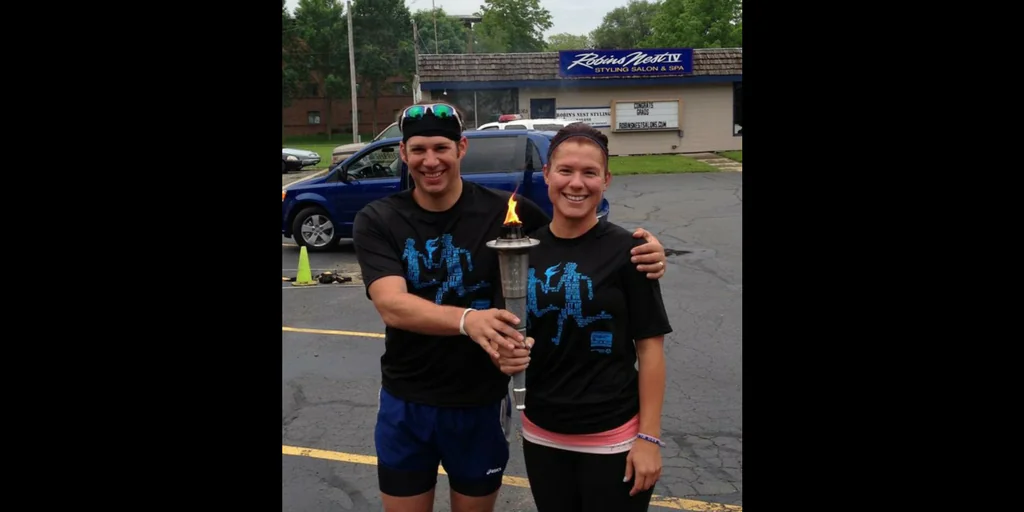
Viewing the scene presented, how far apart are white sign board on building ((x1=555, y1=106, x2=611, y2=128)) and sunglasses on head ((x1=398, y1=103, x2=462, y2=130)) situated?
2619 cm

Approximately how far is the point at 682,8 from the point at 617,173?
3217 cm

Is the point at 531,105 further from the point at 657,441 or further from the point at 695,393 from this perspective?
the point at 657,441

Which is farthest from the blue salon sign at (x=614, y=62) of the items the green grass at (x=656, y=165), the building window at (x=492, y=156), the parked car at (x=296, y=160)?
the building window at (x=492, y=156)

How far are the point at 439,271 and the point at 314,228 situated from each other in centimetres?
1012

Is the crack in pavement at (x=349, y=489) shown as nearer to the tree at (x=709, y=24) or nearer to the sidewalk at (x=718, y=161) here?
the sidewalk at (x=718, y=161)

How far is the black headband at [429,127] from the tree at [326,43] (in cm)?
5770

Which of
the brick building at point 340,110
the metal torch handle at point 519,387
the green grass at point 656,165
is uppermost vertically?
Result: the brick building at point 340,110

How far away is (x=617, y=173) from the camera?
955 inches

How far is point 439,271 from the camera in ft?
8.77

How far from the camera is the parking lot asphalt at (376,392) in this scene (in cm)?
433

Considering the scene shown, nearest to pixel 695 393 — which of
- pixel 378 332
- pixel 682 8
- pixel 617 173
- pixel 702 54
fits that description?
pixel 378 332

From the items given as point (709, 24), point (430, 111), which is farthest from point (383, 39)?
point (430, 111)

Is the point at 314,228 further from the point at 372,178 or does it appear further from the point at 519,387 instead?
the point at 519,387

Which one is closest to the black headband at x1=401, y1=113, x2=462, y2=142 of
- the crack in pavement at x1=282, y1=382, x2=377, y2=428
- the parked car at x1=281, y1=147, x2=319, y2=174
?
the crack in pavement at x1=282, y1=382, x2=377, y2=428
